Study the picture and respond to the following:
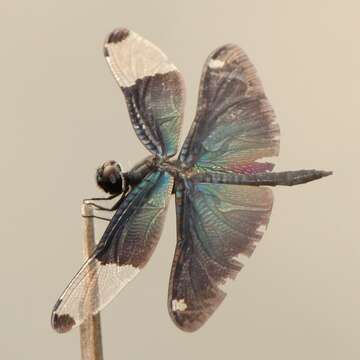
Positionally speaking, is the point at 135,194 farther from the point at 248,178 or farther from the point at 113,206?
the point at 248,178

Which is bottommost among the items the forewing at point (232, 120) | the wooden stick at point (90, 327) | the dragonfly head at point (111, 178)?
the wooden stick at point (90, 327)

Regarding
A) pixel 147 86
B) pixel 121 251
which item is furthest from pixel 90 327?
pixel 147 86

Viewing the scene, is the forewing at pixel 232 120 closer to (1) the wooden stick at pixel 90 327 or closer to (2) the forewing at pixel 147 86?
(2) the forewing at pixel 147 86

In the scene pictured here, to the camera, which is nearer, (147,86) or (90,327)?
(90,327)

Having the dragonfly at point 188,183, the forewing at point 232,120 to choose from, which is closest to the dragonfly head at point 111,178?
the dragonfly at point 188,183

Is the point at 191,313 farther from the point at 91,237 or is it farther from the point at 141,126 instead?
the point at 141,126

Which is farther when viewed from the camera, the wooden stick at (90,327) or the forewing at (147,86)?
the forewing at (147,86)

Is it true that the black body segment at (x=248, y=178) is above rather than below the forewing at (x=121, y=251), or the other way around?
above
